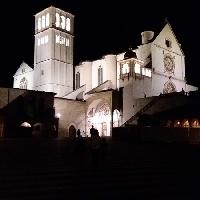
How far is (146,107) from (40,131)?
1419cm

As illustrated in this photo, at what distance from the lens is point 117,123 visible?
174 feet

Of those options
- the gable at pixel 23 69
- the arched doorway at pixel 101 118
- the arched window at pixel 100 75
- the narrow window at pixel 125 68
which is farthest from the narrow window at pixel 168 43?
the gable at pixel 23 69

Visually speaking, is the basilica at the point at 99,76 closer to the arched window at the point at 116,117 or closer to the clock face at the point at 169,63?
the arched window at the point at 116,117

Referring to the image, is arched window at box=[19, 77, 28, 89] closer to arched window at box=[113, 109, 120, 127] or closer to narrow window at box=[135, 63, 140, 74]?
arched window at box=[113, 109, 120, 127]

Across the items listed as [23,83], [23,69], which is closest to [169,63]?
[23,83]

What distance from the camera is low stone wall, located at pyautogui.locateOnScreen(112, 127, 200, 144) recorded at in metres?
32.8

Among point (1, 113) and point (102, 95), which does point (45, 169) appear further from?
point (102, 95)

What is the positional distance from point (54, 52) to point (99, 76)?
8930 mm

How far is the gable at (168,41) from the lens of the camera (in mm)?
59188

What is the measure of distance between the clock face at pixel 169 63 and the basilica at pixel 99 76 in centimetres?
16

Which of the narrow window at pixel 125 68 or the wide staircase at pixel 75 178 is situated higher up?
the narrow window at pixel 125 68

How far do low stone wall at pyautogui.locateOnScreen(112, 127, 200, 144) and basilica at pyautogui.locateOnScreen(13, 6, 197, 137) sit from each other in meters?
13.6

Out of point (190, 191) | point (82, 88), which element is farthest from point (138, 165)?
point (82, 88)

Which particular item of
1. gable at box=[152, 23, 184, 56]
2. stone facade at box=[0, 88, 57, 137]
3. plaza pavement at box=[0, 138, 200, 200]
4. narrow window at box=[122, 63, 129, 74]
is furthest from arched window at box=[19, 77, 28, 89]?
plaza pavement at box=[0, 138, 200, 200]
